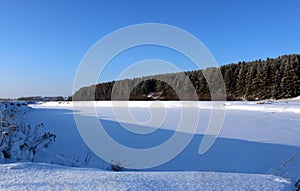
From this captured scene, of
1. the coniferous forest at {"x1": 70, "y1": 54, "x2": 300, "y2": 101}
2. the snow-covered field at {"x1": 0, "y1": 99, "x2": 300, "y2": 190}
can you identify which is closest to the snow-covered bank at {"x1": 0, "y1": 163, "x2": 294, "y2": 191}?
the snow-covered field at {"x1": 0, "y1": 99, "x2": 300, "y2": 190}

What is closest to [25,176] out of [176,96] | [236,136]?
[236,136]

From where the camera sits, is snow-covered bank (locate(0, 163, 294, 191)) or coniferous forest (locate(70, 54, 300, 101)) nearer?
snow-covered bank (locate(0, 163, 294, 191))

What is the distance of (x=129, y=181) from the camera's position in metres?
1.30

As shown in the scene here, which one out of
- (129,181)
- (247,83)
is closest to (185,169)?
(129,181)

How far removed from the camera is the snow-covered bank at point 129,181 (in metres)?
1.22

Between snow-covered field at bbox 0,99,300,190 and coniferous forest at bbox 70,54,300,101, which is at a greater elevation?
coniferous forest at bbox 70,54,300,101

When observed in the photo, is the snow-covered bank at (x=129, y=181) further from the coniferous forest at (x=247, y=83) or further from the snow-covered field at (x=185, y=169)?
the coniferous forest at (x=247, y=83)

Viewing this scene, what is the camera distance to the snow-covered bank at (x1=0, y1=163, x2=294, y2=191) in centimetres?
122

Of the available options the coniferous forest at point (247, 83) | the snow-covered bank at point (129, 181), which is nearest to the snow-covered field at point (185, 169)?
the snow-covered bank at point (129, 181)

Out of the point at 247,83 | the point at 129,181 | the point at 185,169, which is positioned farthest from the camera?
the point at 247,83

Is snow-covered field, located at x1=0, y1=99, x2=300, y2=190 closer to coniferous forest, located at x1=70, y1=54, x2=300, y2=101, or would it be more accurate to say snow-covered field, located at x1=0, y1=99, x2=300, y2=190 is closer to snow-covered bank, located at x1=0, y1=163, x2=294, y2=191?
snow-covered bank, located at x1=0, y1=163, x2=294, y2=191

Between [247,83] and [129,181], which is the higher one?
[247,83]

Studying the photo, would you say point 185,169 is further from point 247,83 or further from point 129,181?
point 247,83

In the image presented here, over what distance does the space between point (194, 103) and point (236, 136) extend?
13938 millimetres
